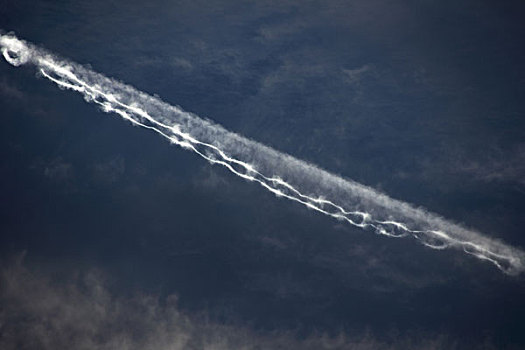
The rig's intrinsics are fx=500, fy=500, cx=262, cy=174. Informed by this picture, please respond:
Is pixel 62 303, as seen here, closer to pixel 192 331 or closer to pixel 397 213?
pixel 192 331

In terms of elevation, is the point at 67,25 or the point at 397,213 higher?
the point at 67,25

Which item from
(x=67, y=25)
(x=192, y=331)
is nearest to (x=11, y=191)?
(x=67, y=25)

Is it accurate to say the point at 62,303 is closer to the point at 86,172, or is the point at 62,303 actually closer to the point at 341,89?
the point at 86,172

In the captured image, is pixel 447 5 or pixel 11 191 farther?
pixel 447 5

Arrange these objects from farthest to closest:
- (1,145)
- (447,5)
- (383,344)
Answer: (447,5) < (1,145) < (383,344)

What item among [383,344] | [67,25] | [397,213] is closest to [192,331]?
[383,344]

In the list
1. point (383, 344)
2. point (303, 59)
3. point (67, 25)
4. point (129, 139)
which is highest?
point (303, 59)

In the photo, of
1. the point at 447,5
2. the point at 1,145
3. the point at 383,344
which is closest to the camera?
the point at 383,344
